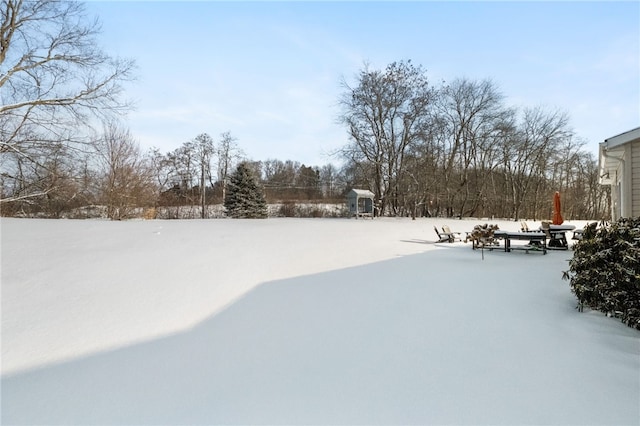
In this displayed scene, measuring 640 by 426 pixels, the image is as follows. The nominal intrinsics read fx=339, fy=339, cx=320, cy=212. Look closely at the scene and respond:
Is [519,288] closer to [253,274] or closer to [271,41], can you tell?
[253,274]

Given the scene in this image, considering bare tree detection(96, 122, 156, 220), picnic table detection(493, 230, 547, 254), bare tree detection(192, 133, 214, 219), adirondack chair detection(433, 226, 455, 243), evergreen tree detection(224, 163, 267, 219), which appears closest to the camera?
picnic table detection(493, 230, 547, 254)

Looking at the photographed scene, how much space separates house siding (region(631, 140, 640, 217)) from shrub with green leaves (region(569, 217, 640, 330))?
13.0 ft

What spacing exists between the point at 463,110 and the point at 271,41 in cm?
2099

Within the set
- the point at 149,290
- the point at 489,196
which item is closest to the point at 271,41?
the point at 149,290

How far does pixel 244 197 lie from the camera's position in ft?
83.3

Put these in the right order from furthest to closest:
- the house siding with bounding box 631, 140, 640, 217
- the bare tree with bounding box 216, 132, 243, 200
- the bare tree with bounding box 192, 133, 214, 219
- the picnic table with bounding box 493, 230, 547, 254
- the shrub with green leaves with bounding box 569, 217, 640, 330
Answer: the bare tree with bounding box 216, 132, 243, 200
the bare tree with bounding box 192, 133, 214, 219
the picnic table with bounding box 493, 230, 547, 254
the house siding with bounding box 631, 140, 640, 217
the shrub with green leaves with bounding box 569, 217, 640, 330

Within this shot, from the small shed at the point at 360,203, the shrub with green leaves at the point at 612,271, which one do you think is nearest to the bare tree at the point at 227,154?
the small shed at the point at 360,203

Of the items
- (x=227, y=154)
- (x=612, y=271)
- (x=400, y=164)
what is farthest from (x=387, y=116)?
(x=612, y=271)


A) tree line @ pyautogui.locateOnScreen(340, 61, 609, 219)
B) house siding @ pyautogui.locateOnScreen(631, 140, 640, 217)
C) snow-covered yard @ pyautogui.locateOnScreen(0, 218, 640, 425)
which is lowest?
snow-covered yard @ pyautogui.locateOnScreen(0, 218, 640, 425)

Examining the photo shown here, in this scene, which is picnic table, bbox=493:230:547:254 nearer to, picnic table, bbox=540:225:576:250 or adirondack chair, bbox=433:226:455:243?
picnic table, bbox=540:225:576:250

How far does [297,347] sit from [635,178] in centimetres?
852

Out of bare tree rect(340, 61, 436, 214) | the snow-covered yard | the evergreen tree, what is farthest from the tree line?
the snow-covered yard

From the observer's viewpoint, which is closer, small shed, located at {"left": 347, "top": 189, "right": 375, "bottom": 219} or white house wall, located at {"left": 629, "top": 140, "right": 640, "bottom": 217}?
white house wall, located at {"left": 629, "top": 140, "right": 640, "bottom": 217}

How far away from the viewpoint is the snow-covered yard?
8.06 ft
